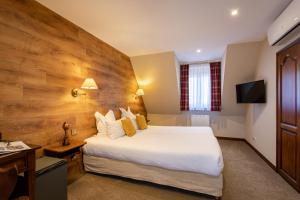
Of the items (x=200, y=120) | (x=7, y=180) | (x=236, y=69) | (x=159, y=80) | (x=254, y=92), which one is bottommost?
(x=200, y=120)

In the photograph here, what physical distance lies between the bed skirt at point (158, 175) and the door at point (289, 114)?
1282mm

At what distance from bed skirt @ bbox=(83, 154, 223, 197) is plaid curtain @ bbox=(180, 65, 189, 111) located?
11.1ft

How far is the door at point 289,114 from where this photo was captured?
2240 millimetres

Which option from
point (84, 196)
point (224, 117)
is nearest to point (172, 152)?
point (84, 196)

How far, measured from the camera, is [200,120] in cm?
512

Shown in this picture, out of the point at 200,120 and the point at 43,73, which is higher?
the point at 43,73

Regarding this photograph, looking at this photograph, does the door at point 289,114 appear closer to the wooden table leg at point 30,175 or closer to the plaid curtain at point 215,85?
the plaid curtain at point 215,85

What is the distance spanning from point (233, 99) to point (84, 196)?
174 inches

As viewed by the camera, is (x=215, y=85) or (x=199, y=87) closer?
(x=215, y=85)

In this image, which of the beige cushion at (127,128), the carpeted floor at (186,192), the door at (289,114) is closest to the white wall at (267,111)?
the door at (289,114)

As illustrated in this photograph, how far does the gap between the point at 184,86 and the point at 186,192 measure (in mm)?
3644

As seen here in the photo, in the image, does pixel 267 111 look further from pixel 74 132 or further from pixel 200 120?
pixel 74 132

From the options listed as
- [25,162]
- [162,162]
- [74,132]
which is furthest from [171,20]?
[25,162]

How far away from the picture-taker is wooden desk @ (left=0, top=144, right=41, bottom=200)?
3.65 feet
